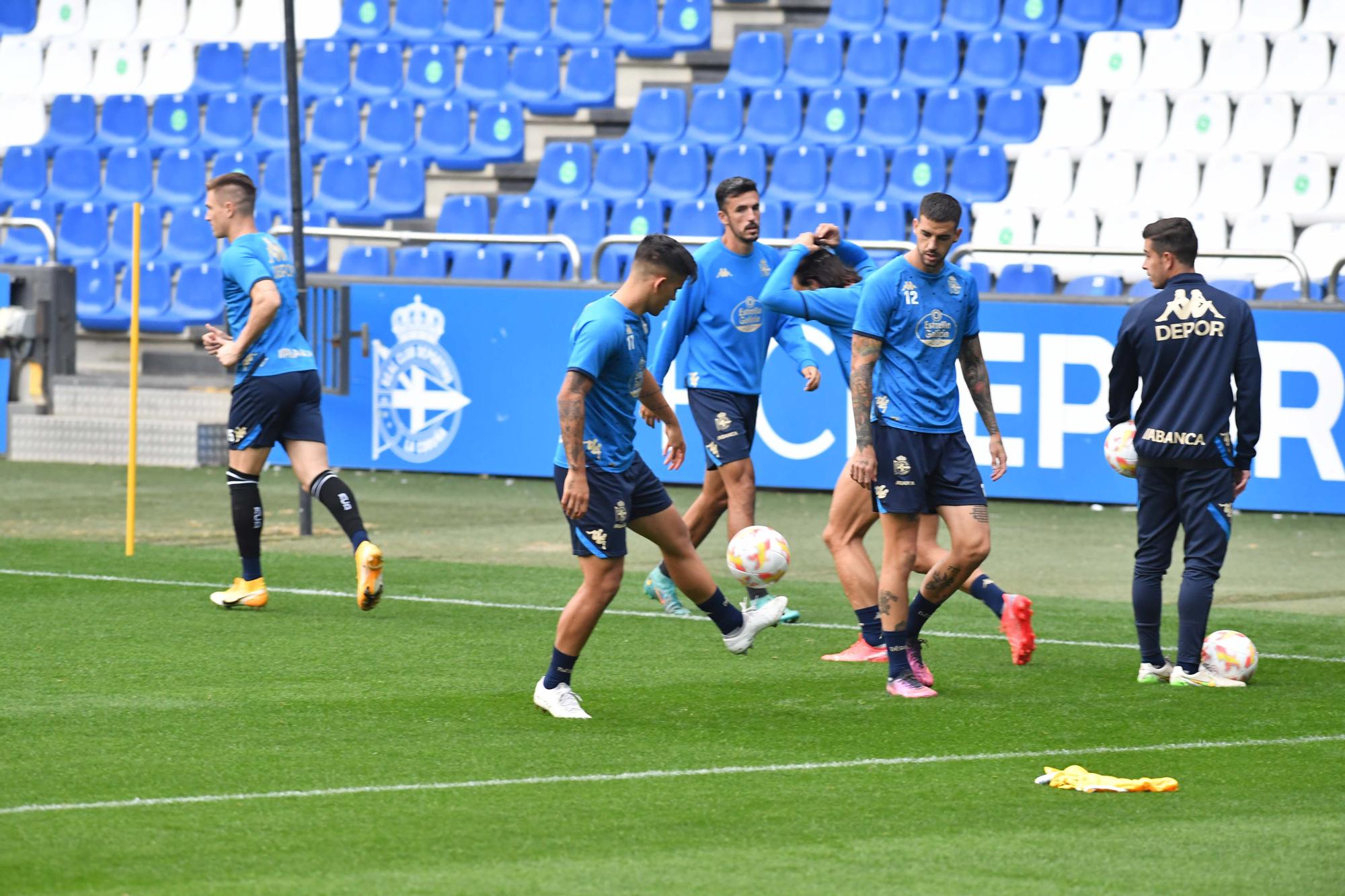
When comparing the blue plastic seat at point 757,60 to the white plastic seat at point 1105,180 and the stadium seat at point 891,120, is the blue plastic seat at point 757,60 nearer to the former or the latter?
the stadium seat at point 891,120

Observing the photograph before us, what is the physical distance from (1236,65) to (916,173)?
313 centimetres

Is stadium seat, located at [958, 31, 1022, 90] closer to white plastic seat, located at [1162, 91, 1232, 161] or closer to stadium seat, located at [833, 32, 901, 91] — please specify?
stadium seat, located at [833, 32, 901, 91]

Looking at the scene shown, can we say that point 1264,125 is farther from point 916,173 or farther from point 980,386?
point 980,386

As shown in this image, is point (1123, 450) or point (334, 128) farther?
point (334, 128)

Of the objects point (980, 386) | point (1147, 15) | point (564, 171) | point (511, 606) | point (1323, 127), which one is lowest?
point (511, 606)

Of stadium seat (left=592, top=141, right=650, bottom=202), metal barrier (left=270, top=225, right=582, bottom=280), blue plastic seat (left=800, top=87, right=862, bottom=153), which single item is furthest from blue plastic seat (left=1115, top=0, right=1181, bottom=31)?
metal barrier (left=270, top=225, right=582, bottom=280)

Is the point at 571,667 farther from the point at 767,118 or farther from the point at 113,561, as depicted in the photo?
the point at 767,118

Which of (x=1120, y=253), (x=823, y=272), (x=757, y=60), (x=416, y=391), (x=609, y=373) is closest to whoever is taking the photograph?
(x=609, y=373)

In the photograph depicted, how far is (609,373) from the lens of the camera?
7.56 m

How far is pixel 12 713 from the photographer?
24.6 feet

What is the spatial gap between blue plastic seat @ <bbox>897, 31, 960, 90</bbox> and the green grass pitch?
345 inches

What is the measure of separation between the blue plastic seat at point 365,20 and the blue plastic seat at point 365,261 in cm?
516

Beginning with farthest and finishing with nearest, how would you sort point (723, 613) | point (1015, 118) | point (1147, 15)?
1. point (1147, 15)
2. point (1015, 118)
3. point (723, 613)

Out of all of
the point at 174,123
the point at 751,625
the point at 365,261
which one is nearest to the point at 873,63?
the point at 365,261
